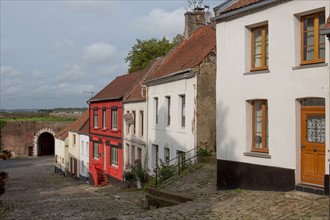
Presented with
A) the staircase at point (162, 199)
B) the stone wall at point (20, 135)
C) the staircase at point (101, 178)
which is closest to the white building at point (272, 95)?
the staircase at point (162, 199)

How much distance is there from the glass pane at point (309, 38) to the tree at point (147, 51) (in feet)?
111

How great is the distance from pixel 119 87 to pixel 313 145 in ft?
76.4

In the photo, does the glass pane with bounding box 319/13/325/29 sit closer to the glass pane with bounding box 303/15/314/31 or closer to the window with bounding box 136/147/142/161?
the glass pane with bounding box 303/15/314/31

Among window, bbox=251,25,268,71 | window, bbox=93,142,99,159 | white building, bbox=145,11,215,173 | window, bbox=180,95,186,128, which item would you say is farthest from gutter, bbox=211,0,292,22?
window, bbox=93,142,99,159

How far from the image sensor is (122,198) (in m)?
22.8

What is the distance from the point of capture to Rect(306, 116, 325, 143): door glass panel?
11641 mm

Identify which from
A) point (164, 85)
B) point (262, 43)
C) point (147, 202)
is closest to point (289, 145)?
point (262, 43)

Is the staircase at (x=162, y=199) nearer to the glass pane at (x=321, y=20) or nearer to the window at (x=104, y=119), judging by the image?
the glass pane at (x=321, y=20)

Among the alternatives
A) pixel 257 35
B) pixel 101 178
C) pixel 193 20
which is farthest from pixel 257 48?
pixel 101 178

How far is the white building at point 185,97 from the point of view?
19.4 m

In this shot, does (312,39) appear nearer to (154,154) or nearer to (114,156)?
(154,154)

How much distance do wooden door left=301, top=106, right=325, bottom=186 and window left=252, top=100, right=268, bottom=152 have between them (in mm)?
1479

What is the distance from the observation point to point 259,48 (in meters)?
13.7

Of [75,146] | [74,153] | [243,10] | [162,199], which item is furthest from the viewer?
[74,153]
